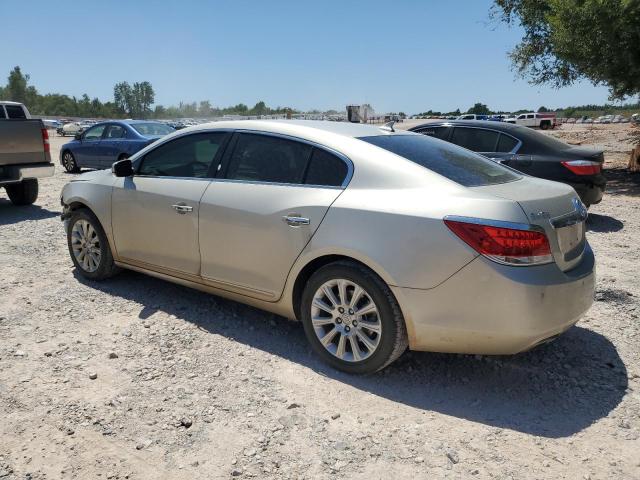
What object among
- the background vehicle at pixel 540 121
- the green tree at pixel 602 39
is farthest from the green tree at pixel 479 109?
the green tree at pixel 602 39

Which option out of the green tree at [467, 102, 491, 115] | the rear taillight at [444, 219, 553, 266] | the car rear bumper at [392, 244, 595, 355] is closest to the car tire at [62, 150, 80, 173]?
the car rear bumper at [392, 244, 595, 355]

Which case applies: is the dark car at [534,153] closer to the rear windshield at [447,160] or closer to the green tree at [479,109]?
the rear windshield at [447,160]

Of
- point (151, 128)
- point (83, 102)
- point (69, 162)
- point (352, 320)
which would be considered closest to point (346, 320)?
point (352, 320)

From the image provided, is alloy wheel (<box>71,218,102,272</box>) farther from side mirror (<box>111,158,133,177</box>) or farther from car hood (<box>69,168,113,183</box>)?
side mirror (<box>111,158,133,177</box>)

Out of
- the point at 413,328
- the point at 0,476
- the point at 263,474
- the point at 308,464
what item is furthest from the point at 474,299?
the point at 0,476

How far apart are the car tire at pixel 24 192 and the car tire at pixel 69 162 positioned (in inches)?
239

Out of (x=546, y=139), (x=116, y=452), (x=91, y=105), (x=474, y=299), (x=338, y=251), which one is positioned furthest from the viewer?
(x=91, y=105)

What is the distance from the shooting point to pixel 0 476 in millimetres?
2547

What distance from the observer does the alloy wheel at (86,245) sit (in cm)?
511

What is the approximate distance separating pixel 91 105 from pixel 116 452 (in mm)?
180114

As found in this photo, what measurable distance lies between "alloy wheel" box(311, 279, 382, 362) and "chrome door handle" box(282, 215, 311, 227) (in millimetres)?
416

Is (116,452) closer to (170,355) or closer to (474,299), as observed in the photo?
(170,355)

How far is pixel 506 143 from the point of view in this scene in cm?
801

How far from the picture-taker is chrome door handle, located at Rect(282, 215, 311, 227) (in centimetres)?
349
